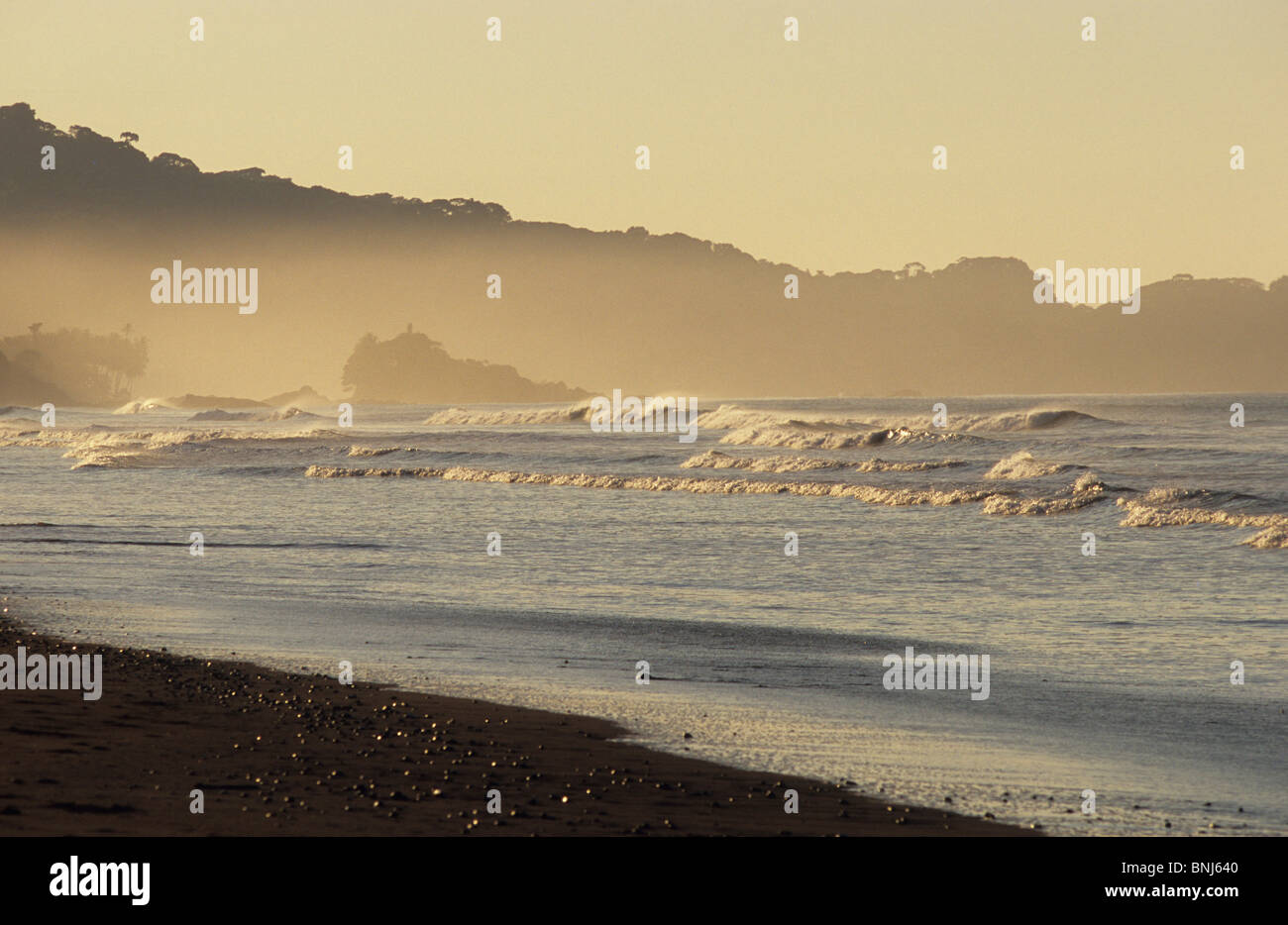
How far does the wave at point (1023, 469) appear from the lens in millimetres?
44403

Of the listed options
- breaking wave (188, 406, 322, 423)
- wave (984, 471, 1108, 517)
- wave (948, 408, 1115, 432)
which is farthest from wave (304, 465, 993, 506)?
breaking wave (188, 406, 322, 423)

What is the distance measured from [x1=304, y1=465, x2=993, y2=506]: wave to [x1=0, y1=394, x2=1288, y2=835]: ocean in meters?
0.31

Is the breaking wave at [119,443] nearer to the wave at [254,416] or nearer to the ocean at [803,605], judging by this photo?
the ocean at [803,605]

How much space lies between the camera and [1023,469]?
45438mm

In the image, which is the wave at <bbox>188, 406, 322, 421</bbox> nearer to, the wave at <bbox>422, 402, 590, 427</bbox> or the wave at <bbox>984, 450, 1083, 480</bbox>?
the wave at <bbox>422, 402, 590, 427</bbox>

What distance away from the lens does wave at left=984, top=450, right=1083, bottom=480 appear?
146 feet

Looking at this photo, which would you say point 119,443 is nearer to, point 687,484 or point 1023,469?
point 687,484

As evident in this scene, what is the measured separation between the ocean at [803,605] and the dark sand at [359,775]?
0.63 metres

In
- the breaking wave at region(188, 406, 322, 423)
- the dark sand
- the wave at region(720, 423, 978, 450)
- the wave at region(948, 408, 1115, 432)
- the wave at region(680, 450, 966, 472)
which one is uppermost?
the breaking wave at region(188, 406, 322, 423)

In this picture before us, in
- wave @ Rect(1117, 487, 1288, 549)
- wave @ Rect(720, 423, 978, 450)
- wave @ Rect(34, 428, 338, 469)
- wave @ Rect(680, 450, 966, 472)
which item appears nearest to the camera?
wave @ Rect(1117, 487, 1288, 549)
